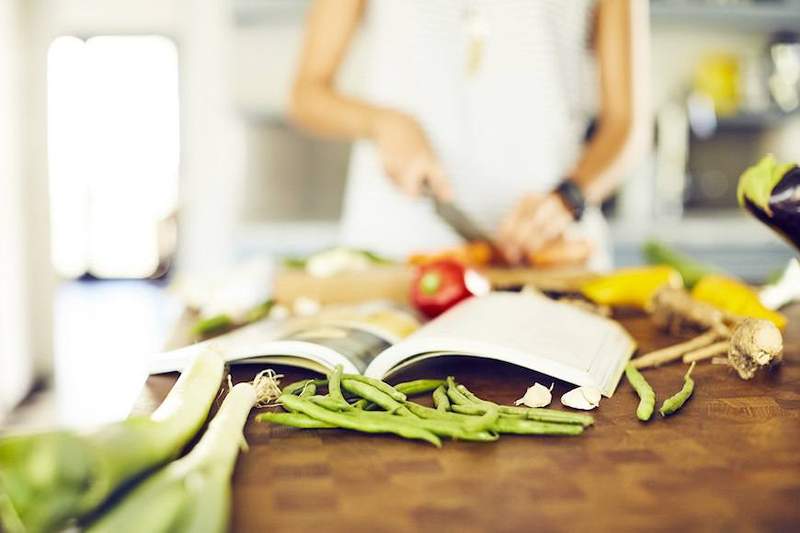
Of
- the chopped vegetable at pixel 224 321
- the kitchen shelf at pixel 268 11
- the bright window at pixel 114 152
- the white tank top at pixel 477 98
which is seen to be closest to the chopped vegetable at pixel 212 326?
the chopped vegetable at pixel 224 321

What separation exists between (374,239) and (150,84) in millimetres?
6579

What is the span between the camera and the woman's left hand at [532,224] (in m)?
1.77

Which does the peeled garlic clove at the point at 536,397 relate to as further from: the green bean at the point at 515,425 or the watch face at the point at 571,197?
the watch face at the point at 571,197

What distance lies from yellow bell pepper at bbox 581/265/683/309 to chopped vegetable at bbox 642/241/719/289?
0.08 m

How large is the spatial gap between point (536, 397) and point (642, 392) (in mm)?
117

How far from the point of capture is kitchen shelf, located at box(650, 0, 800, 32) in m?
3.89

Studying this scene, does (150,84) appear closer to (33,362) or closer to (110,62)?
(110,62)

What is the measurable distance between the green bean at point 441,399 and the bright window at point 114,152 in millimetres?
7814

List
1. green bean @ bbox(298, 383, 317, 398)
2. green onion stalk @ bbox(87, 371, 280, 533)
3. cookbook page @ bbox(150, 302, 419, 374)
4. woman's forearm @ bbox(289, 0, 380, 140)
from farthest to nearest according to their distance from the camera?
woman's forearm @ bbox(289, 0, 380, 140)
cookbook page @ bbox(150, 302, 419, 374)
green bean @ bbox(298, 383, 317, 398)
green onion stalk @ bbox(87, 371, 280, 533)

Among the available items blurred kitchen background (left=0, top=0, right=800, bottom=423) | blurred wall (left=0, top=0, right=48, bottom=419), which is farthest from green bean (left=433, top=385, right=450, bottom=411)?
blurred wall (left=0, top=0, right=48, bottom=419)

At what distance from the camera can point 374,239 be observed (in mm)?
2340

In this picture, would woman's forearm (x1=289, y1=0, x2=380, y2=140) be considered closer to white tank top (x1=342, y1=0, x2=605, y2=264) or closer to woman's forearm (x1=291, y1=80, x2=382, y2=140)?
woman's forearm (x1=291, y1=80, x2=382, y2=140)

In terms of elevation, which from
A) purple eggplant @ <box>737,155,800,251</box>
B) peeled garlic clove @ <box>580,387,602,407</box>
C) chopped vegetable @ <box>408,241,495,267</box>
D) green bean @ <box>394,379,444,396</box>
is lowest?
chopped vegetable @ <box>408,241,495,267</box>

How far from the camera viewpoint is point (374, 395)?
848 millimetres
